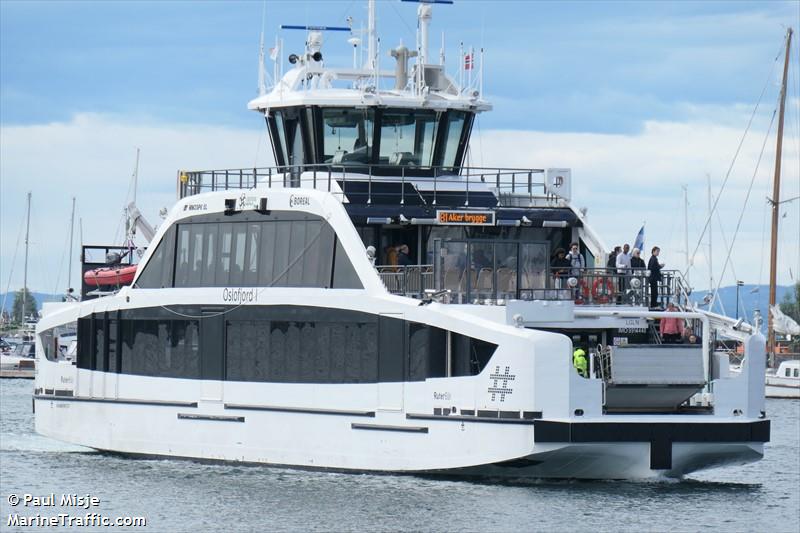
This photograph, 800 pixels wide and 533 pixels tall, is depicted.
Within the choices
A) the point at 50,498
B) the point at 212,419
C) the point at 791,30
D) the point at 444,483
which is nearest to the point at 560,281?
the point at 444,483

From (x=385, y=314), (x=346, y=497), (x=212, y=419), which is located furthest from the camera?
(x=212, y=419)

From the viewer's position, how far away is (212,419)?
97.3 ft

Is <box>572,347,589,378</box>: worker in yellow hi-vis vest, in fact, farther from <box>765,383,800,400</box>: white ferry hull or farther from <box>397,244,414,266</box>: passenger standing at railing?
<box>765,383,800,400</box>: white ferry hull

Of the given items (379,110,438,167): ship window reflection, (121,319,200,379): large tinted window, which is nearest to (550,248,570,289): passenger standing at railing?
(379,110,438,167): ship window reflection

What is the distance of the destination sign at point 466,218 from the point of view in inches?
1144

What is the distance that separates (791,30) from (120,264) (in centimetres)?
4182

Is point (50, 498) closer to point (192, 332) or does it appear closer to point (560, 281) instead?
point (192, 332)

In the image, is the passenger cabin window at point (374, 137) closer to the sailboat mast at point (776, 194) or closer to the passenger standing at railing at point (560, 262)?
the passenger standing at railing at point (560, 262)

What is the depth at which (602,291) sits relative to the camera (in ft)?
92.5

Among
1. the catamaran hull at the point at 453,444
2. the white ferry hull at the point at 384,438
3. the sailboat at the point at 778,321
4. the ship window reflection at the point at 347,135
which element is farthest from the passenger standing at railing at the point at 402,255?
the sailboat at the point at 778,321

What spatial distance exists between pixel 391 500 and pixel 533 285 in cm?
423

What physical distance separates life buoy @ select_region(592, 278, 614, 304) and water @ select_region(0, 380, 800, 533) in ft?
10.5

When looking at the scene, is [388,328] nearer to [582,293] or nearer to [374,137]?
[582,293]

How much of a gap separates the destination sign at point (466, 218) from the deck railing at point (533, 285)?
1312 millimetres
